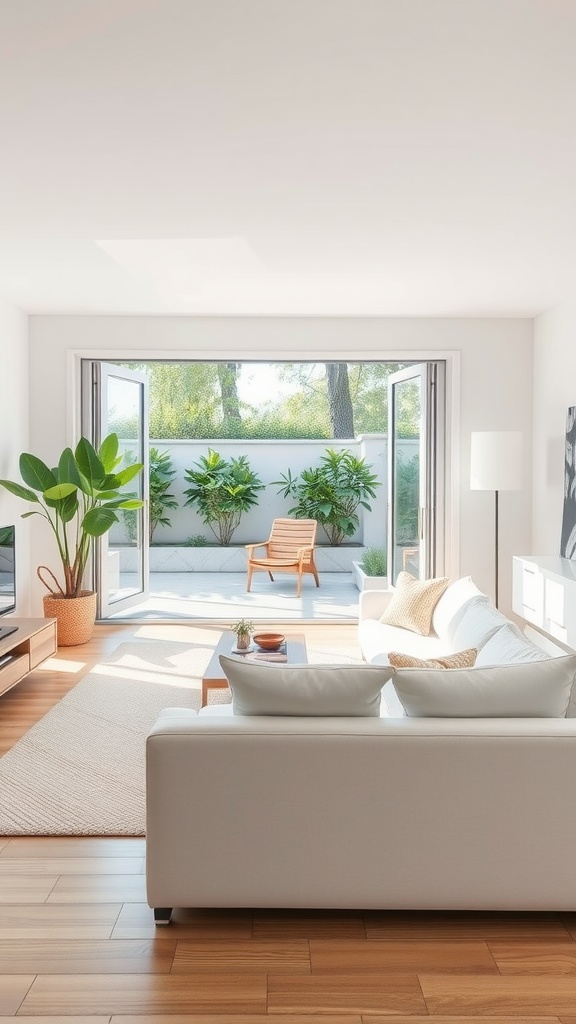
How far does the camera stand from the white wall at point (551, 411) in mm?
5805

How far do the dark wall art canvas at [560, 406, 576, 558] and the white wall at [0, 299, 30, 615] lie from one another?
4.11m

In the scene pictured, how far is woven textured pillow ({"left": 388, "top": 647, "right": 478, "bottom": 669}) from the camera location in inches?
106

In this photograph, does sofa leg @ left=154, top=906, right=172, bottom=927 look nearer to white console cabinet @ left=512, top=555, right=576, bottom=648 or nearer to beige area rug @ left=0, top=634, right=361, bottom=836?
beige area rug @ left=0, top=634, right=361, bottom=836

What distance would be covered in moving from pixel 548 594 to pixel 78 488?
11.5 feet

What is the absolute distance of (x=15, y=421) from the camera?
246 inches

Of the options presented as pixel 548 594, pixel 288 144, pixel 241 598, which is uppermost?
pixel 288 144

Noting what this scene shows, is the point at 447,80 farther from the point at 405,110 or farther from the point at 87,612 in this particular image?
the point at 87,612

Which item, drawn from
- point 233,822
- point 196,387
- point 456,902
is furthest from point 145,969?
point 196,387

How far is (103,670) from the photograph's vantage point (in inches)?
208

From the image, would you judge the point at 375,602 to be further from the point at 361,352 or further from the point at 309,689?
the point at 309,689

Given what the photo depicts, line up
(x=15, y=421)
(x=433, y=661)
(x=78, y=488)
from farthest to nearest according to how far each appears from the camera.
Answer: (x=15, y=421)
(x=78, y=488)
(x=433, y=661)

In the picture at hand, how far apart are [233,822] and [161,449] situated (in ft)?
Result: 29.2

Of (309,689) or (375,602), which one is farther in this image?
(375,602)

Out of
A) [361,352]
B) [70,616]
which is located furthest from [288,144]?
[70,616]
